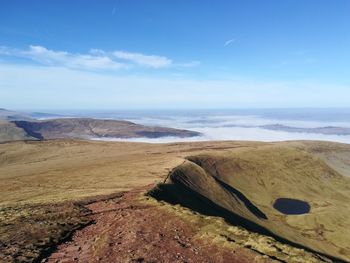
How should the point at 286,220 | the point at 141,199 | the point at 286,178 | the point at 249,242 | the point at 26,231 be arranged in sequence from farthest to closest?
the point at 286,178 → the point at 286,220 → the point at 141,199 → the point at 26,231 → the point at 249,242

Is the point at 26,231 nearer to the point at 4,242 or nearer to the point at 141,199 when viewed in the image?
the point at 4,242

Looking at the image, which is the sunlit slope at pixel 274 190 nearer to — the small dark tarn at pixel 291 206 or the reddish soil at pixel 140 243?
the small dark tarn at pixel 291 206

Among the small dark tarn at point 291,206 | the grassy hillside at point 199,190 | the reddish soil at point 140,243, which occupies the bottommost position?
the small dark tarn at point 291,206

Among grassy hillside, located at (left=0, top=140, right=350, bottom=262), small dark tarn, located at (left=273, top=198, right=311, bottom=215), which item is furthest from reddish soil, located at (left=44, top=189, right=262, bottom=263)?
small dark tarn, located at (left=273, top=198, right=311, bottom=215)

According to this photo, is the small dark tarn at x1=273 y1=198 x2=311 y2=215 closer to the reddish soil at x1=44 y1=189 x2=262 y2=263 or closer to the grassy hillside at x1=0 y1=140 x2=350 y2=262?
the grassy hillside at x1=0 y1=140 x2=350 y2=262

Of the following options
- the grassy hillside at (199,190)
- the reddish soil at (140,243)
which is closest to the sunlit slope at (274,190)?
the grassy hillside at (199,190)

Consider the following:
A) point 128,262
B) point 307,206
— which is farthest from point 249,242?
point 307,206
